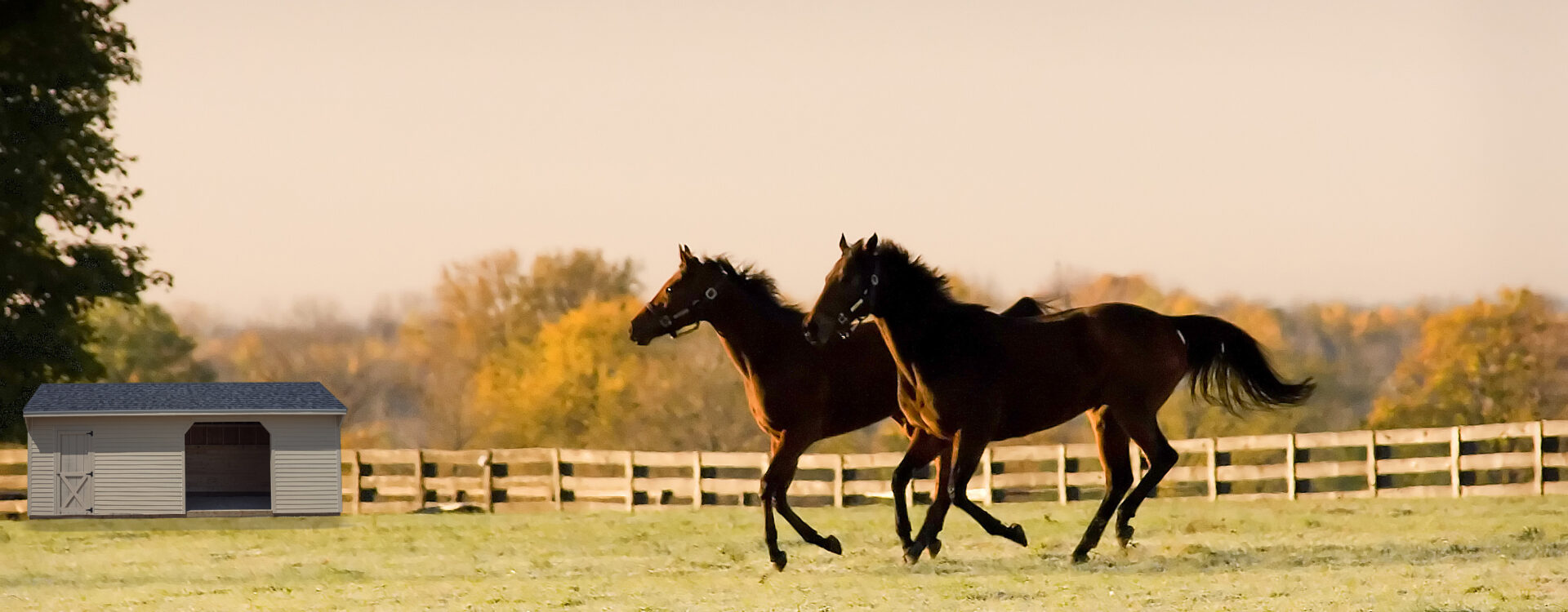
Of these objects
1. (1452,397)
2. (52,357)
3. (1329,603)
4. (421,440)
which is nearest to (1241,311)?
(1452,397)

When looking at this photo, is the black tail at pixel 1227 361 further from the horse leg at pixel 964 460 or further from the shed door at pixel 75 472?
the shed door at pixel 75 472

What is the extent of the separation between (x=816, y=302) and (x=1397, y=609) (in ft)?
11.9

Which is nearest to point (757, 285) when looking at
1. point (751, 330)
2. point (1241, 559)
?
point (751, 330)

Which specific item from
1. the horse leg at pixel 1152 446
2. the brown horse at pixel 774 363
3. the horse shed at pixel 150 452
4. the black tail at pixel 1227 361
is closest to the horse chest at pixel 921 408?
the brown horse at pixel 774 363

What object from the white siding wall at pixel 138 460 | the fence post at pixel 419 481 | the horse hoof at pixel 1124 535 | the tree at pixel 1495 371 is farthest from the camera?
the tree at pixel 1495 371

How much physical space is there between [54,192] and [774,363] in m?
17.4

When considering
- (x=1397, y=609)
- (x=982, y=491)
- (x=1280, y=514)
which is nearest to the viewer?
(x=1397, y=609)

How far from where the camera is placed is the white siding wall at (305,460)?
21.3 m

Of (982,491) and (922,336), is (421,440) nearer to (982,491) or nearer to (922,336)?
(982,491)

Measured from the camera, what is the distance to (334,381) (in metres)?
57.1

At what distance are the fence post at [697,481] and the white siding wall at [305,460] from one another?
4504 mm

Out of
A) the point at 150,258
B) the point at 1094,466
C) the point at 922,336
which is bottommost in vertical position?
the point at 1094,466

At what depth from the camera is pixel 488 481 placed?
23.6m

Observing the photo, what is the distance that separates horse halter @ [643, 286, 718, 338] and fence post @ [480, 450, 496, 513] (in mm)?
12998
